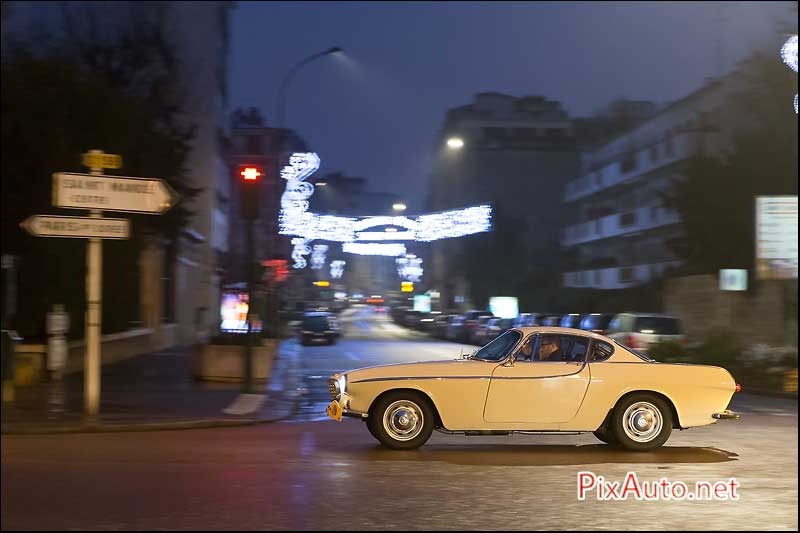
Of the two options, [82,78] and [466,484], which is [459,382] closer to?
[466,484]

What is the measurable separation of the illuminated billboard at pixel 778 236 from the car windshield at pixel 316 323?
915 inches

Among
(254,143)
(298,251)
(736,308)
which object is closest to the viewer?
(736,308)

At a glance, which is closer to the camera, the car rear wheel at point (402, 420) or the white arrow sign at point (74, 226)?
the car rear wheel at point (402, 420)

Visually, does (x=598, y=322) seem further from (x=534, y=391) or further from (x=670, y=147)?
(x=670, y=147)

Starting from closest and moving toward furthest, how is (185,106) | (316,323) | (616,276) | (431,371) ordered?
1. (431,371)
2. (316,323)
3. (185,106)
4. (616,276)

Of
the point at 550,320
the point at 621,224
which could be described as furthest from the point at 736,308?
the point at 621,224

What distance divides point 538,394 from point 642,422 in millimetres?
1350

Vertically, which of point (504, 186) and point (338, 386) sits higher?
point (504, 186)

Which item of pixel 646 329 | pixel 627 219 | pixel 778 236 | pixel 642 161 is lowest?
pixel 646 329

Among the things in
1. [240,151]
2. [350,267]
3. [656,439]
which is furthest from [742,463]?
[350,267]

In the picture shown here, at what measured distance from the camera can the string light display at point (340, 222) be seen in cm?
4675

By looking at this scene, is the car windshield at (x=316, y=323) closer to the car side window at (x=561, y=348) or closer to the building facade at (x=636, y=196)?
the building facade at (x=636, y=196)

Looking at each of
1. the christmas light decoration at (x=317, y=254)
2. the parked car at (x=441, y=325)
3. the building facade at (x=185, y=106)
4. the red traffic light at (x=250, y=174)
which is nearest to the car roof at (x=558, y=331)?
the red traffic light at (x=250, y=174)

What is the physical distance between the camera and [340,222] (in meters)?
53.8
